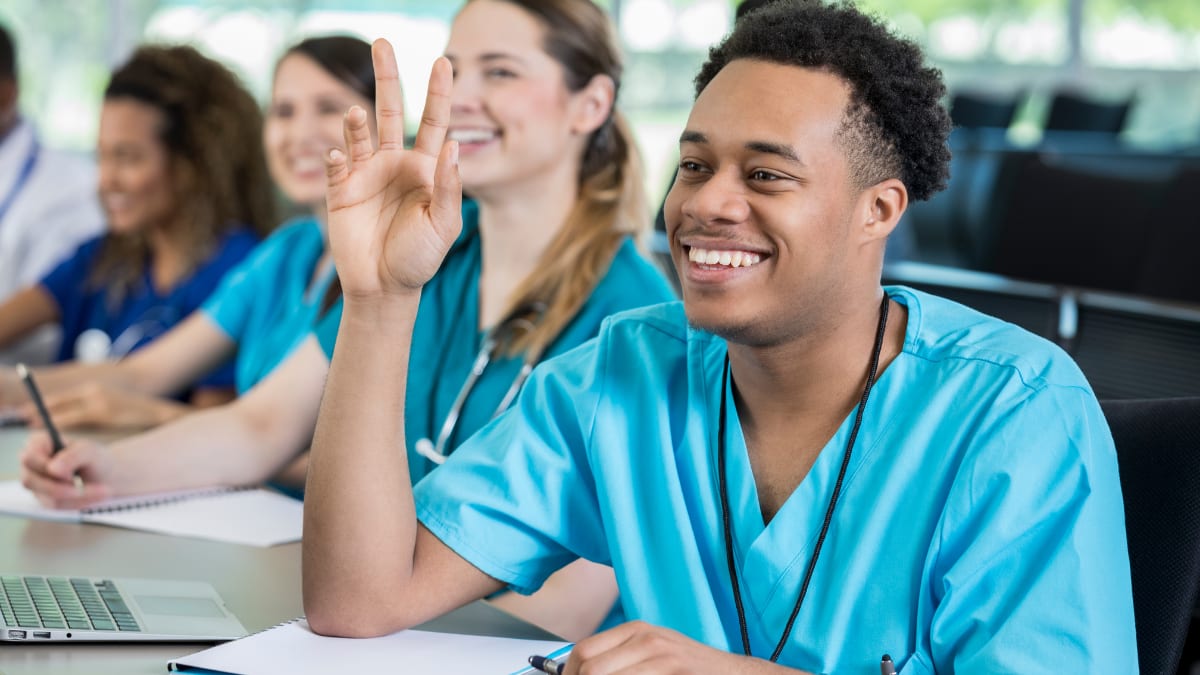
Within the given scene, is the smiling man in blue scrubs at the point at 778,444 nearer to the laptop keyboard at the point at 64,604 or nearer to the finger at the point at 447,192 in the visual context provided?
the finger at the point at 447,192

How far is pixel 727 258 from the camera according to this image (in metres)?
1.12

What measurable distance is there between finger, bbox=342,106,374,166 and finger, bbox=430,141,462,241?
0.07m

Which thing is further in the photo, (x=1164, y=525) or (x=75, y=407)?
(x=75, y=407)

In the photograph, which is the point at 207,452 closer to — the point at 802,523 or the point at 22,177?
the point at 802,523

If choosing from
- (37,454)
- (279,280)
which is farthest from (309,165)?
(37,454)

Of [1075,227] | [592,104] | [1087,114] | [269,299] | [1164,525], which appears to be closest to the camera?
[1164,525]

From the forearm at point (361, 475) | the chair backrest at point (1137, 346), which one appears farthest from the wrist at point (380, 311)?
the chair backrest at point (1137, 346)

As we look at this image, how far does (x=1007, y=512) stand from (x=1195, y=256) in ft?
7.30

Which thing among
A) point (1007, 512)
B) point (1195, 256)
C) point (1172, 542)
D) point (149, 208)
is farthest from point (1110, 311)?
point (149, 208)

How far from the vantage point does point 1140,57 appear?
8234 millimetres

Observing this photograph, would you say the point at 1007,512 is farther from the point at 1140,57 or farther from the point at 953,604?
the point at 1140,57

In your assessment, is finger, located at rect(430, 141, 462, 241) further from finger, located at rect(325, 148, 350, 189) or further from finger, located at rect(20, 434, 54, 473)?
finger, located at rect(20, 434, 54, 473)

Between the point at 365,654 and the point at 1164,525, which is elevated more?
the point at 1164,525

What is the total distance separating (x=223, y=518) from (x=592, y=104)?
77 centimetres
